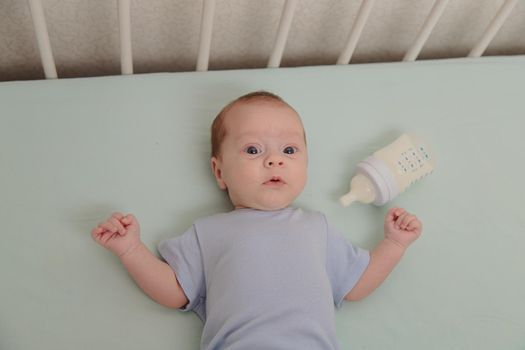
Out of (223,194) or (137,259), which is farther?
(223,194)

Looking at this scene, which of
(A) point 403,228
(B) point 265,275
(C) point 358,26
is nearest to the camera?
(B) point 265,275

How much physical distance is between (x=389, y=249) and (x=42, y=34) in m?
0.60

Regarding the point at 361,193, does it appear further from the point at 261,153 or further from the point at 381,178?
the point at 261,153

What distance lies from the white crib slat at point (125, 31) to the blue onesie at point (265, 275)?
11.6 inches

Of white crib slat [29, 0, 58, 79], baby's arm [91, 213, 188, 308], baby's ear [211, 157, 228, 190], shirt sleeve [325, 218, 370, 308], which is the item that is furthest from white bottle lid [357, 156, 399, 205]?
white crib slat [29, 0, 58, 79]

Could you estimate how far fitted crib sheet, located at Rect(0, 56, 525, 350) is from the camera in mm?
791

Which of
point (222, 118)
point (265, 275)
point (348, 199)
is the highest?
point (222, 118)

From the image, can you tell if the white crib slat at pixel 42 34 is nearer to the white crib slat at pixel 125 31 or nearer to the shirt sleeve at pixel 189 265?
the white crib slat at pixel 125 31

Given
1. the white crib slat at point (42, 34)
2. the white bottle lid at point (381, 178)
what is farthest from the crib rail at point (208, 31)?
the white bottle lid at point (381, 178)

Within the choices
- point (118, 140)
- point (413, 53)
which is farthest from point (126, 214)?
point (413, 53)

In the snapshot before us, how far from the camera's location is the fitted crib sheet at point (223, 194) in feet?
2.59

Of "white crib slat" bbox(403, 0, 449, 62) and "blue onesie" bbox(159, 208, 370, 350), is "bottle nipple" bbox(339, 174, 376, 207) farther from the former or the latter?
"white crib slat" bbox(403, 0, 449, 62)

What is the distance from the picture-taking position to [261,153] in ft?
2.70

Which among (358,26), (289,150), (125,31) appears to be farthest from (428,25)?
(125,31)
